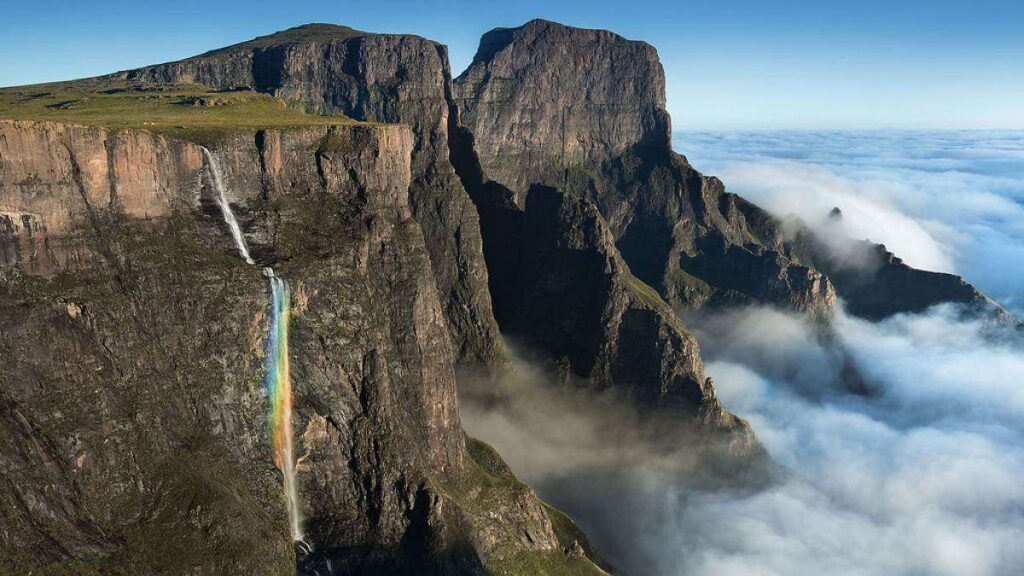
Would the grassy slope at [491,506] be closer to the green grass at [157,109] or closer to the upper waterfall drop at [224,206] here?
the upper waterfall drop at [224,206]

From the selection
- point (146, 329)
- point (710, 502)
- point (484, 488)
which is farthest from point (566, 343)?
point (146, 329)

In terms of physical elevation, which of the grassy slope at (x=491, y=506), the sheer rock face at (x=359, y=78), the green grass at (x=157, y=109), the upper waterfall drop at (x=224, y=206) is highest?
the sheer rock face at (x=359, y=78)

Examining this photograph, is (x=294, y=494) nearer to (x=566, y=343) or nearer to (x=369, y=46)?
(x=566, y=343)

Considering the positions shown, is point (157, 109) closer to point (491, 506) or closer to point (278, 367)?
point (278, 367)

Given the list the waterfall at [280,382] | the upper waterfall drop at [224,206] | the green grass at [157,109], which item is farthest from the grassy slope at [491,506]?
the green grass at [157,109]

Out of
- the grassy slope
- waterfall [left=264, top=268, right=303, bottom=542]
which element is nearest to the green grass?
waterfall [left=264, top=268, right=303, bottom=542]

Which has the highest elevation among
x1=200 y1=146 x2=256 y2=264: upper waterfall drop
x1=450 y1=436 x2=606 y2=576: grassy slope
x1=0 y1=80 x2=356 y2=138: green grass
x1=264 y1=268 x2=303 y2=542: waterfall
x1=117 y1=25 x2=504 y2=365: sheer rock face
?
x1=117 y1=25 x2=504 y2=365: sheer rock face

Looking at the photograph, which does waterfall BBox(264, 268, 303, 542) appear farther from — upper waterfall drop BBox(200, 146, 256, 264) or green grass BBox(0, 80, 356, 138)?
green grass BBox(0, 80, 356, 138)
